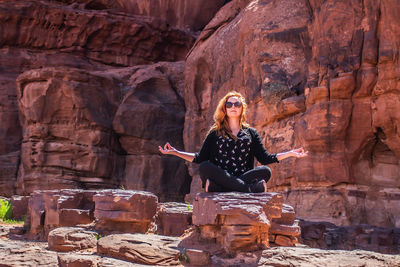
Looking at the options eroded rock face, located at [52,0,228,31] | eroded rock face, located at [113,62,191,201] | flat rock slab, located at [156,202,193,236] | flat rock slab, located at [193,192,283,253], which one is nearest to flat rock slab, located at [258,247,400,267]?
flat rock slab, located at [193,192,283,253]

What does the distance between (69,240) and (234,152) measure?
255 centimetres

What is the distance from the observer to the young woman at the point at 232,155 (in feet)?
18.5

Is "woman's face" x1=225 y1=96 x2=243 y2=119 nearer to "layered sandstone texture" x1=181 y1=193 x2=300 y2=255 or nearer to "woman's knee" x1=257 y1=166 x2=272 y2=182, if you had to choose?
"woman's knee" x1=257 y1=166 x2=272 y2=182

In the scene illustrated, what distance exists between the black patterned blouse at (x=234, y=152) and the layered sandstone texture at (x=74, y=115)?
1619cm

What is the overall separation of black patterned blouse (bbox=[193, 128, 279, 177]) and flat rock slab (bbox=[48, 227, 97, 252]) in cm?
199

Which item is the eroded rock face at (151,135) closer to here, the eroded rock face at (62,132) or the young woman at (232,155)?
the eroded rock face at (62,132)

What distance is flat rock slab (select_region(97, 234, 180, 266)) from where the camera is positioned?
541 centimetres

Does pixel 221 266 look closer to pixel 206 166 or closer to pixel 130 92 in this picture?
pixel 206 166

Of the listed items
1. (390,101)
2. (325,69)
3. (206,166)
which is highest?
(325,69)

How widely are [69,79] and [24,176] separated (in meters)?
4.81

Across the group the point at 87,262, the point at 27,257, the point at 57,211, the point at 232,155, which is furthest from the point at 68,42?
the point at 87,262

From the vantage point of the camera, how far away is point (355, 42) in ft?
39.7

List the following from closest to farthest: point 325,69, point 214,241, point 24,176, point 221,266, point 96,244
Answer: point 221,266
point 214,241
point 96,244
point 325,69
point 24,176

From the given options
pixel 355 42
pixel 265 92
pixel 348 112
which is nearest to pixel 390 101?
pixel 348 112
